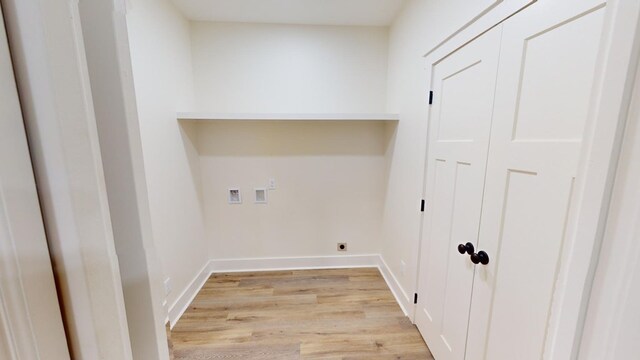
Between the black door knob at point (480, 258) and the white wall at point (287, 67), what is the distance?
69.7 inches

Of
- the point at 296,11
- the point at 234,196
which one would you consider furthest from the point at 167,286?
the point at 296,11

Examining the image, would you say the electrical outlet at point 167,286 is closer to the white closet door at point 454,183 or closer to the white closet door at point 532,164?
the white closet door at point 454,183

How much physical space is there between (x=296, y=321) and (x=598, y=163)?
203 cm

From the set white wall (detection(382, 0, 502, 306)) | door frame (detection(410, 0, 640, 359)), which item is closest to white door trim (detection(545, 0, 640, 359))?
door frame (detection(410, 0, 640, 359))

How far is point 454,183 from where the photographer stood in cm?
137

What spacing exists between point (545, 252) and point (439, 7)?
145cm

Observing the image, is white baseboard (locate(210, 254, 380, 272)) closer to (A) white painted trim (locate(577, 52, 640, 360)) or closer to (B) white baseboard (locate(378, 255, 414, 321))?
(B) white baseboard (locate(378, 255, 414, 321))

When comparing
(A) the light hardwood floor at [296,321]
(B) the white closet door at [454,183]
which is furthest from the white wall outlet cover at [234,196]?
(B) the white closet door at [454,183]

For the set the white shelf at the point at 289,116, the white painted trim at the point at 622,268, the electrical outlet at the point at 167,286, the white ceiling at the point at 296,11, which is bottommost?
the electrical outlet at the point at 167,286

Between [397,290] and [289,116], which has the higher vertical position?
[289,116]

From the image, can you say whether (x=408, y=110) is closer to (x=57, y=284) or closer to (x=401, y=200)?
(x=401, y=200)

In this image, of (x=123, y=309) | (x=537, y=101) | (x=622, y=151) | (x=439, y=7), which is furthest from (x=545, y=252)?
(x=439, y=7)

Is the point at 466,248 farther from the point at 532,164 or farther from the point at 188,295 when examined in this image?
the point at 188,295

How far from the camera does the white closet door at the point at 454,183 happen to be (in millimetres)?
1154
